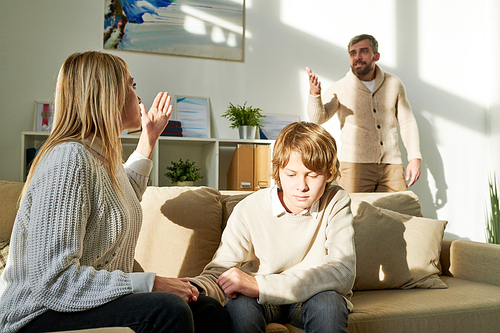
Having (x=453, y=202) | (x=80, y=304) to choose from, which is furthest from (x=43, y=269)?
(x=453, y=202)

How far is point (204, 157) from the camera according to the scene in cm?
306

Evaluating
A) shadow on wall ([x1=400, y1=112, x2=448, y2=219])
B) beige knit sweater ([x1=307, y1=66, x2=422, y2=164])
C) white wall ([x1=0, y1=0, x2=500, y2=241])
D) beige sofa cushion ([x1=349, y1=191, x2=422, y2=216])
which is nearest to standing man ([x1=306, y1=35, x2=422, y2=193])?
beige knit sweater ([x1=307, y1=66, x2=422, y2=164])

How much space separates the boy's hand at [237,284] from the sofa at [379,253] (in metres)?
0.46

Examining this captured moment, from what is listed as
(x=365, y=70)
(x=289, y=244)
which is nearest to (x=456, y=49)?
(x=365, y=70)

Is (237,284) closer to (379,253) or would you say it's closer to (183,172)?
(379,253)

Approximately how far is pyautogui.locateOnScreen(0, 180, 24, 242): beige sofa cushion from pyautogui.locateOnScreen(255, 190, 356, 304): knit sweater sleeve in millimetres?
1029

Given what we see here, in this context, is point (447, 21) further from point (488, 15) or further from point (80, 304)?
point (80, 304)

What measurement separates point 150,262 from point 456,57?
11.0 ft

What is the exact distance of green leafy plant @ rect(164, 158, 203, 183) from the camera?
9.13ft

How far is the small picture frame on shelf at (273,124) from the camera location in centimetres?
313

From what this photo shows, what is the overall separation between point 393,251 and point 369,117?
51.7 inches

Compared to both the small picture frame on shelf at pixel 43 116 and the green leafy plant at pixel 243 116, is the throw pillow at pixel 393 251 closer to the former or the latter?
the green leafy plant at pixel 243 116

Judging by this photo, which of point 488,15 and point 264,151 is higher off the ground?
point 488,15

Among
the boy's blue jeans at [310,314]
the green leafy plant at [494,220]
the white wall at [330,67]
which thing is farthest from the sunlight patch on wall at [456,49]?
the boy's blue jeans at [310,314]
